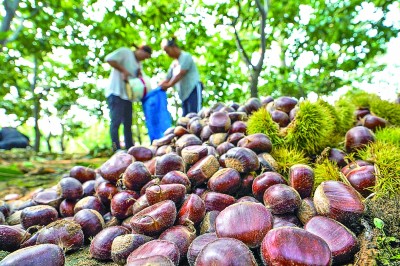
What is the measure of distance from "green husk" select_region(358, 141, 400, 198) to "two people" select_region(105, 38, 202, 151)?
364 centimetres

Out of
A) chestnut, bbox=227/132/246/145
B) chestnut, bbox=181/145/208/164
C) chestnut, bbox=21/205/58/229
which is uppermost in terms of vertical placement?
chestnut, bbox=227/132/246/145

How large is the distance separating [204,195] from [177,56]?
12.4 feet

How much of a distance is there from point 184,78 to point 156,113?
79cm

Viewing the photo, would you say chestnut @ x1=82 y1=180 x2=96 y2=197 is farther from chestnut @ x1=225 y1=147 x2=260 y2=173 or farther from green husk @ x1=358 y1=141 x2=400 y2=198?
green husk @ x1=358 y1=141 x2=400 y2=198

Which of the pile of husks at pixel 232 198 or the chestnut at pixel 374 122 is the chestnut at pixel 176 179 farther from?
the chestnut at pixel 374 122

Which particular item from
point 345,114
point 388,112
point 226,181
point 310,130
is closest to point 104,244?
point 226,181

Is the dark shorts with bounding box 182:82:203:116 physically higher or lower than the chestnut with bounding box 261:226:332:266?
higher

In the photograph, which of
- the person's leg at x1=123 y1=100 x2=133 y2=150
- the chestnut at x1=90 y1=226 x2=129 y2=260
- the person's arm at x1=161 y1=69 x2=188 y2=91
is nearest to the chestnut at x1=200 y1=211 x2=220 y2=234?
the chestnut at x1=90 y1=226 x2=129 y2=260

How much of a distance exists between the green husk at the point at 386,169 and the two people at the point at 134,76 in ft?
11.9

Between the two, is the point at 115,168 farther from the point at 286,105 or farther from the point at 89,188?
the point at 286,105

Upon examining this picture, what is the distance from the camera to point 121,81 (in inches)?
188

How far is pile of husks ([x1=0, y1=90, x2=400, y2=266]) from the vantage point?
1000mm

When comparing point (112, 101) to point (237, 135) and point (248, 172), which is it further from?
point (248, 172)

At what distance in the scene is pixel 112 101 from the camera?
4.79m
